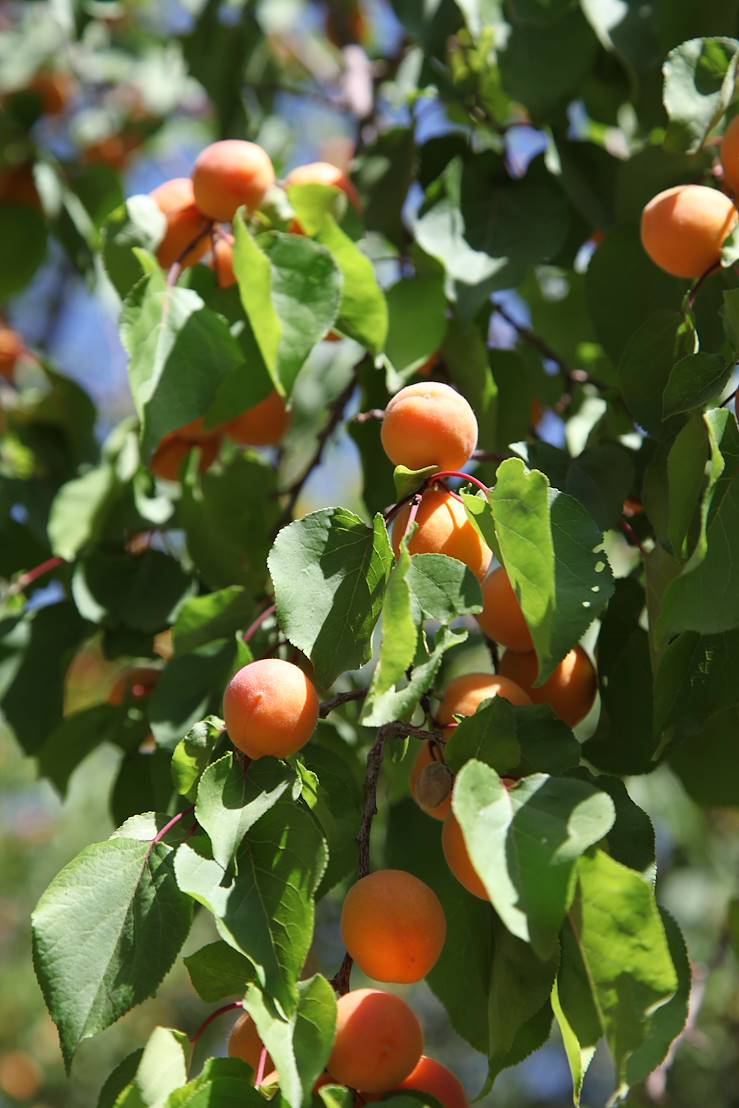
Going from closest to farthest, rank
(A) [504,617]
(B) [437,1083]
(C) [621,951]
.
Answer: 1. (C) [621,951]
2. (B) [437,1083]
3. (A) [504,617]

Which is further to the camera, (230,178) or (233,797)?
(230,178)

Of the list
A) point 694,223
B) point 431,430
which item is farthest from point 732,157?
point 431,430

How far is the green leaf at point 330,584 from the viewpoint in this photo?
735mm

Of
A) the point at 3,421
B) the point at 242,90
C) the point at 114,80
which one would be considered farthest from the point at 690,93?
the point at 114,80

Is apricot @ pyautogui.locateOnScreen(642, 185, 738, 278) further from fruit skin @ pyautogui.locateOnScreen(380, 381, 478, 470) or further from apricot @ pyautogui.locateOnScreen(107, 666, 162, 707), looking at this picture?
apricot @ pyautogui.locateOnScreen(107, 666, 162, 707)

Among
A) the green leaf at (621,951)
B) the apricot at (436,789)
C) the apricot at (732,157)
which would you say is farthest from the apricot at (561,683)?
the apricot at (732,157)

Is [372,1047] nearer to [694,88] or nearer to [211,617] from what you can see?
[211,617]

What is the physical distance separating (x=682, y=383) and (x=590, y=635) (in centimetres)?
36

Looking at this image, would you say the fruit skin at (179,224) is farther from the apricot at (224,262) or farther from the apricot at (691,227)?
the apricot at (691,227)

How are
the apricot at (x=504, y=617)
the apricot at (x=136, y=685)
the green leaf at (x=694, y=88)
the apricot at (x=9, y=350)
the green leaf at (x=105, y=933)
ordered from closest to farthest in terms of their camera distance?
the green leaf at (x=105, y=933)
the apricot at (x=504, y=617)
the green leaf at (x=694, y=88)
the apricot at (x=136, y=685)
the apricot at (x=9, y=350)

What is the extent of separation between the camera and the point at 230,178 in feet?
3.34

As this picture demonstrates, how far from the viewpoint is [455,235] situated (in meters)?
1.13

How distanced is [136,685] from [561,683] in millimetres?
495

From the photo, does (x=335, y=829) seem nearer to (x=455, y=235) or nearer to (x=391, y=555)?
(x=391, y=555)
